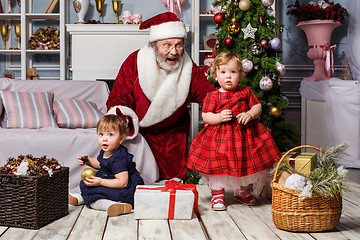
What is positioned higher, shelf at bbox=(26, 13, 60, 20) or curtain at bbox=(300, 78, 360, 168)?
shelf at bbox=(26, 13, 60, 20)

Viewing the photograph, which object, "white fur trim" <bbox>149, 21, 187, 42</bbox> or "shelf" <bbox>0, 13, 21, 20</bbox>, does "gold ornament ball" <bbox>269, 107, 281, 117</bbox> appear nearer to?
"white fur trim" <bbox>149, 21, 187, 42</bbox>

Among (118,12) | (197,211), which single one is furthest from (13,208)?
(118,12)

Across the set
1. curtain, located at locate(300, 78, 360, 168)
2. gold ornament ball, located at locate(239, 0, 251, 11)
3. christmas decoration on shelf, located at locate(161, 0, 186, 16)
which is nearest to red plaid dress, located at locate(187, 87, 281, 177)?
gold ornament ball, located at locate(239, 0, 251, 11)

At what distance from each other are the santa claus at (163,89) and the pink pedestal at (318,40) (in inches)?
79.8

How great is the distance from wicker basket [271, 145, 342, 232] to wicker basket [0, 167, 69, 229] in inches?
46.2

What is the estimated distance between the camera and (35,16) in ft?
17.9

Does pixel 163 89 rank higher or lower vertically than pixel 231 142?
higher

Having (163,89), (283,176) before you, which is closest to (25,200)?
(283,176)

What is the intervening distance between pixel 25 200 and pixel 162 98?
141 cm

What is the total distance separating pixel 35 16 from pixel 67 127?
2.51 m

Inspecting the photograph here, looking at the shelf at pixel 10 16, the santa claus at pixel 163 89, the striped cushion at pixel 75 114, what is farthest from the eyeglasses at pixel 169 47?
the shelf at pixel 10 16

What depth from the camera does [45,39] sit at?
5.46 m

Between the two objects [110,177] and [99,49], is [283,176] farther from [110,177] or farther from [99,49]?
[99,49]

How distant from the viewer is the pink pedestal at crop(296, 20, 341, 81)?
504cm
